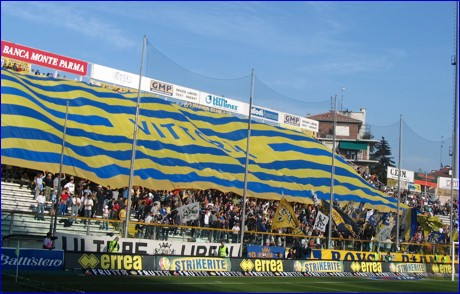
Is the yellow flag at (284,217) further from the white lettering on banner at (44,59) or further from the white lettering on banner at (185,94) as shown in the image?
the white lettering on banner at (185,94)

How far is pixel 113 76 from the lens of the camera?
49.3 m

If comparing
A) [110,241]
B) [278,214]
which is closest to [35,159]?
[110,241]

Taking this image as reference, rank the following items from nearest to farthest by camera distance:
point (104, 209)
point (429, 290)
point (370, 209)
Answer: point (429, 290) < point (104, 209) < point (370, 209)

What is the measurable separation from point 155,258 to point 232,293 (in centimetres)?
554

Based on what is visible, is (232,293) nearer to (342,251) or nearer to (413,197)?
(342,251)

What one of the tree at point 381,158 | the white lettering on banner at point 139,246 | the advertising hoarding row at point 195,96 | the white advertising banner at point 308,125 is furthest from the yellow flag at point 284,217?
the tree at point 381,158

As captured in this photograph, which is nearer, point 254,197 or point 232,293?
point 232,293

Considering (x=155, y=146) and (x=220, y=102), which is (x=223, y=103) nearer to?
(x=220, y=102)

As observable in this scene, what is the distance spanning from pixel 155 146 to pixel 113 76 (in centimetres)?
970

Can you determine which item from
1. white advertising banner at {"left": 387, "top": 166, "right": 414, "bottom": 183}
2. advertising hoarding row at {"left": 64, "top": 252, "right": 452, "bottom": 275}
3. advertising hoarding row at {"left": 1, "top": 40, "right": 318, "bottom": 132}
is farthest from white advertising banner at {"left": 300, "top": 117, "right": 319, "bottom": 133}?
advertising hoarding row at {"left": 64, "top": 252, "right": 452, "bottom": 275}

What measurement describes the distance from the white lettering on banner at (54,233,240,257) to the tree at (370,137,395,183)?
217ft

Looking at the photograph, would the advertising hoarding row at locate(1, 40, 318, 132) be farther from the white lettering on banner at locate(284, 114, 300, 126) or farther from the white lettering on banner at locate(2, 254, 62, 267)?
the white lettering on banner at locate(2, 254, 62, 267)

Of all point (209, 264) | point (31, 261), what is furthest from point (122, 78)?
point (31, 261)

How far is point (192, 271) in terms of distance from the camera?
28906mm
